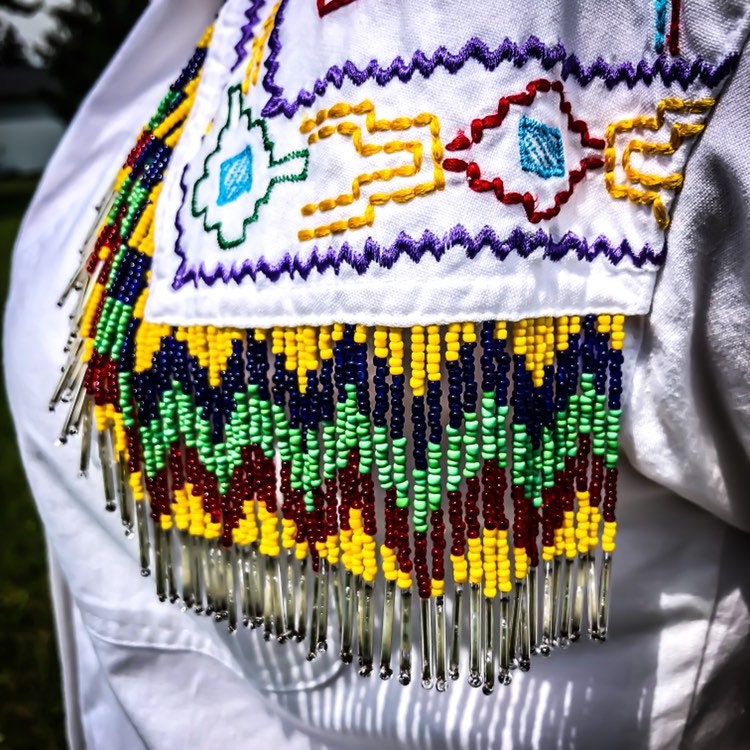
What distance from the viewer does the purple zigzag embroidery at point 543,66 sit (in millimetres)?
595

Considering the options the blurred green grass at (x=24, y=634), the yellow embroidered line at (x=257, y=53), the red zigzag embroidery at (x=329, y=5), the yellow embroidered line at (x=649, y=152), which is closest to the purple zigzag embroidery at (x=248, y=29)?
the yellow embroidered line at (x=257, y=53)

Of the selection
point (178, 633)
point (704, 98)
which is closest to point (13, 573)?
point (178, 633)

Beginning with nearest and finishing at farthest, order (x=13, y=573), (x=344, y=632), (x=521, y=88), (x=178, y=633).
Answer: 1. (x=521, y=88)
2. (x=344, y=632)
3. (x=178, y=633)
4. (x=13, y=573)

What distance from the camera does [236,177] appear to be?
2.31 ft

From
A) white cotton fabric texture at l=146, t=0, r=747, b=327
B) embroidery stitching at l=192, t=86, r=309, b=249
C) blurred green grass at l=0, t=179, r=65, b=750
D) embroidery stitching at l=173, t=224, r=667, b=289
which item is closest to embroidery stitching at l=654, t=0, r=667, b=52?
white cotton fabric texture at l=146, t=0, r=747, b=327

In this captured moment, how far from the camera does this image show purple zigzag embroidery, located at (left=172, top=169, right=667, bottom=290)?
595 millimetres

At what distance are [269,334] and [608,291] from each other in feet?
0.90

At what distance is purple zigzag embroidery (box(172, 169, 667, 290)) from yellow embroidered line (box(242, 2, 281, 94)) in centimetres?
17

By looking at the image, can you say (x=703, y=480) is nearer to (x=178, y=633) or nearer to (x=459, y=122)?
(x=459, y=122)

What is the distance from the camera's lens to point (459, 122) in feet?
1.97

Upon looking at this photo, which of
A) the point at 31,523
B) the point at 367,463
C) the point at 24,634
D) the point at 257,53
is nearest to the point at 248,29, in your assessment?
the point at 257,53

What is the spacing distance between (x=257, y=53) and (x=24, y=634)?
2063 millimetres

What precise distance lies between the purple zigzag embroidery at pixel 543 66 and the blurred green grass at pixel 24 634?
1849 millimetres

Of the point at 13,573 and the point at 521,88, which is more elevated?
the point at 521,88
